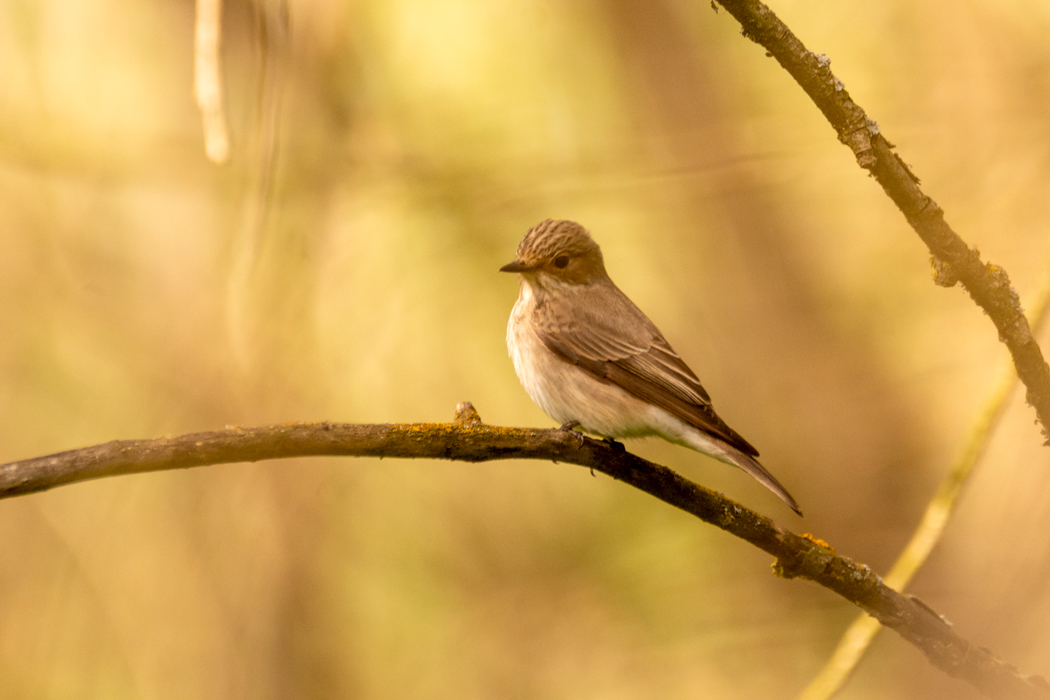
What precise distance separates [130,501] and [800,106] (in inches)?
249

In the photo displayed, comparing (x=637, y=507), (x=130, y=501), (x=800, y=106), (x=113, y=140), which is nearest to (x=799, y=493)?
(x=637, y=507)

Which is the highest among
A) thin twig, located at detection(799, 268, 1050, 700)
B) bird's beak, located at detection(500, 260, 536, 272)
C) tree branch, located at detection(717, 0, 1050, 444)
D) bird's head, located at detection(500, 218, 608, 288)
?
bird's head, located at detection(500, 218, 608, 288)

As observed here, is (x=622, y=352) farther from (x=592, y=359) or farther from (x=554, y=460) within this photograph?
(x=554, y=460)

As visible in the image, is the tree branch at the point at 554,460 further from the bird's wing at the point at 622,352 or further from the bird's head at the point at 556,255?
the bird's head at the point at 556,255

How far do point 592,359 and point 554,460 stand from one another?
1437mm

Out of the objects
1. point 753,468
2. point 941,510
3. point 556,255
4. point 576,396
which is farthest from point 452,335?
point 941,510

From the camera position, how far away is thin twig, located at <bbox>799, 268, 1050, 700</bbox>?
3301mm

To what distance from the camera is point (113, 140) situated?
6559mm

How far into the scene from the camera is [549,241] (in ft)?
13.7

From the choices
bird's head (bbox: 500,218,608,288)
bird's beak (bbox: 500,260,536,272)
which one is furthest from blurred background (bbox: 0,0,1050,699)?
bird's beak (bbox: 500,260,536,272)

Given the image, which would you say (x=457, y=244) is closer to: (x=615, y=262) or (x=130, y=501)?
(x=615, y=262)

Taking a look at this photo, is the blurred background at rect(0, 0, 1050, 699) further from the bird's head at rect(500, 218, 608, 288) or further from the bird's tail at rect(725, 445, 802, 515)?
the bird's tail at rect(725, 445, 802, 515)

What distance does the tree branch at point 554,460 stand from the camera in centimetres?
202

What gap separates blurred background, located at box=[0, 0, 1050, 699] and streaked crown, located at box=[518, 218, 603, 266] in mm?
1800
